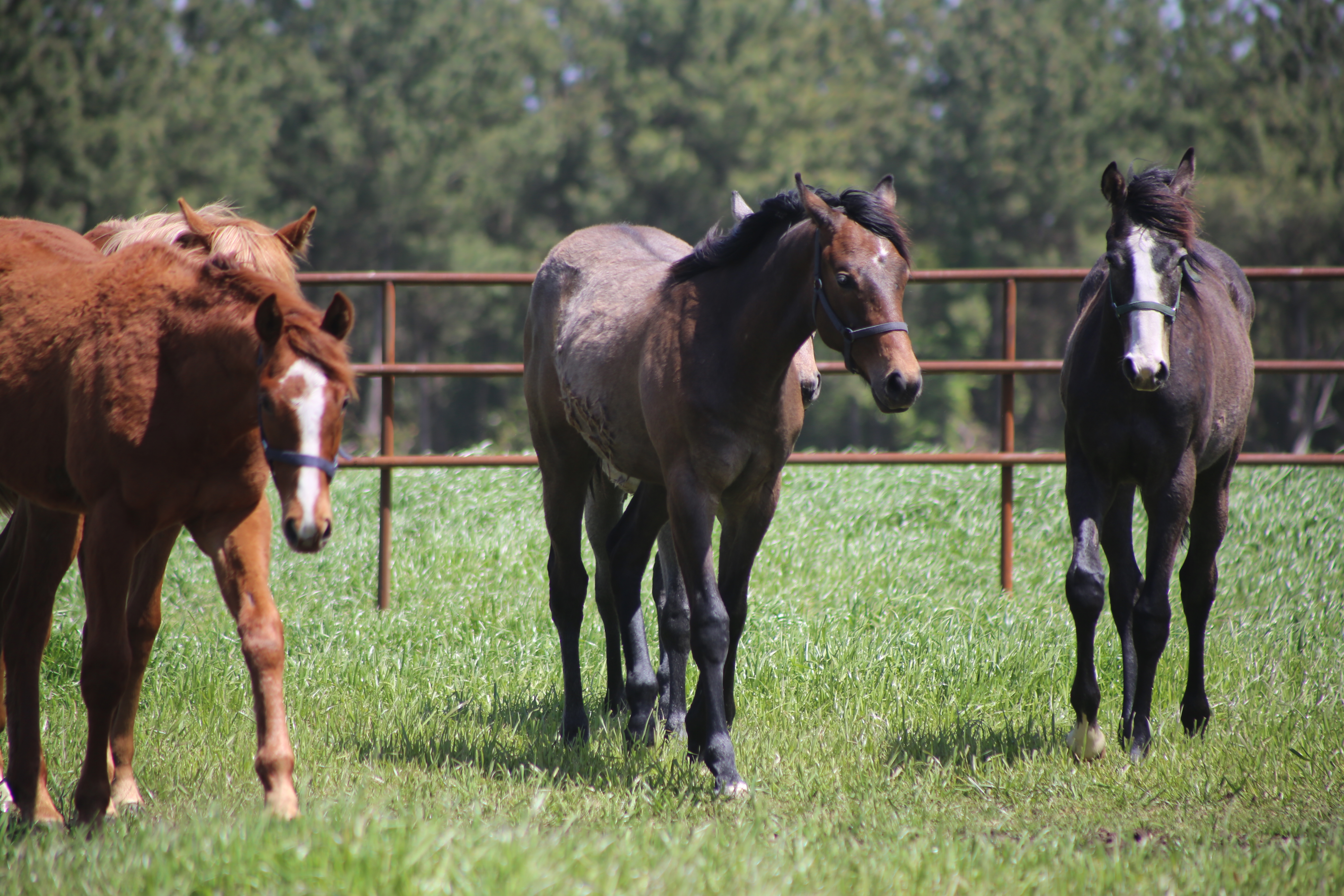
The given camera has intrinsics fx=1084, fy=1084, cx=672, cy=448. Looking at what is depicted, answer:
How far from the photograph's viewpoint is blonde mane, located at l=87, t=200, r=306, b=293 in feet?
10.8

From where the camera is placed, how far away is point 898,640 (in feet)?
17.2

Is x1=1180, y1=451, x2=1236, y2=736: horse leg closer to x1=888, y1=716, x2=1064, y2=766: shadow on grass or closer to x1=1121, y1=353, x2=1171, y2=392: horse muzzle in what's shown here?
x1=888, y1=716, x2=1064, y2=766: shadow on grass

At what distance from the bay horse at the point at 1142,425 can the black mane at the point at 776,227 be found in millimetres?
1013

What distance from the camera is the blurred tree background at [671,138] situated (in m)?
22.4

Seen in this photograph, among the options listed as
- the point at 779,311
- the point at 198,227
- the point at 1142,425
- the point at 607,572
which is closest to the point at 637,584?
the point at 607,572

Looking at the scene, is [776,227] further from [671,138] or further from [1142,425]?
[671,138]

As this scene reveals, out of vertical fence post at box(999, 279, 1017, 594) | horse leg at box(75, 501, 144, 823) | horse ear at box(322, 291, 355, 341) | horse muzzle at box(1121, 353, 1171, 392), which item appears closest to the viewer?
horse ear at box(322, 291, 355, 341)

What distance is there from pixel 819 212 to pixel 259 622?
2114mm

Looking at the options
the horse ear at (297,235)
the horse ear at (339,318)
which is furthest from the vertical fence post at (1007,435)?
the horse ear at (339,318)

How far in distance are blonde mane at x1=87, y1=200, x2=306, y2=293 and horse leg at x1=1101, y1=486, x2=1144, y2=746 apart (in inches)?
126

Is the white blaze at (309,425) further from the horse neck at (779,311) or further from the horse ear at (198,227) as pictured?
the horse neck at (779,311)

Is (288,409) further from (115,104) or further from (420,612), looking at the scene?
(115,104)

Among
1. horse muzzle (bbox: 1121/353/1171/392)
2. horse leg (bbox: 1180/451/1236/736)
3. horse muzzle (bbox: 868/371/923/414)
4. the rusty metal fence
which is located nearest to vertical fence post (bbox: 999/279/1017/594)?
the rusty metal fence

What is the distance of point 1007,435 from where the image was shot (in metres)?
6.42
